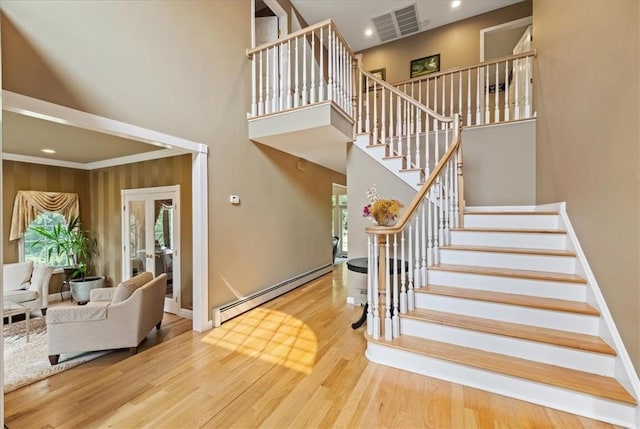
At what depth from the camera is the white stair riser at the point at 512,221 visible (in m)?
3.00

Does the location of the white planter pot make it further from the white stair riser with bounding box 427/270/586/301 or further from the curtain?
the white stair riser with bounding box 427/270/586/301

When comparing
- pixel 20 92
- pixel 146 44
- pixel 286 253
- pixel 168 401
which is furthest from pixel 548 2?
pixel 168 401

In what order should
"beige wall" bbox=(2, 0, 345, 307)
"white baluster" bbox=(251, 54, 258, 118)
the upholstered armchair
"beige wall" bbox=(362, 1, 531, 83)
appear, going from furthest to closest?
"beige wall" bbox=(362, 1, 531, 83) < "white baluster" bbox=(251, 54, 258, 118) < the upholstered armchair < "beige wall" bbox=(2, 0, 345, 307)

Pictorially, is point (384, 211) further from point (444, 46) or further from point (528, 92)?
point (444, 46)

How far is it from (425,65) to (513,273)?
479 cm

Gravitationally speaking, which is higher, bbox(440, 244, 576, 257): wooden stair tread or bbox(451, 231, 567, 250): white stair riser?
bbox(451, 231, 567, 250): white stair riser

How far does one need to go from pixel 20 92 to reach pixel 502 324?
3.87 metres

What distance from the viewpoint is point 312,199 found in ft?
18.5

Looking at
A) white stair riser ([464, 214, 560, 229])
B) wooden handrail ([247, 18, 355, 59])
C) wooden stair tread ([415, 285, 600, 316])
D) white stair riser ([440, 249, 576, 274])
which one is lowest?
wooden stair tread ([415, 285, 600, 316])

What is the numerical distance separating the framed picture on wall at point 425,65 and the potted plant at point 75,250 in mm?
7074

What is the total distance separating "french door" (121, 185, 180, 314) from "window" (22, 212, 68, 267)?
4.67 feet

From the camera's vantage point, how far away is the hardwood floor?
1788 mm

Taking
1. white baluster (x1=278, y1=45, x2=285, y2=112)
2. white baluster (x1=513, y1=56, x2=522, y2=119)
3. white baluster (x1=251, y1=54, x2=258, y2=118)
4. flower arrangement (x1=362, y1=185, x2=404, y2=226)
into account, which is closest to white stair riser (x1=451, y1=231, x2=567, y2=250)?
flower arrangement (x1=362, y1=185, x2=404, y2=226)

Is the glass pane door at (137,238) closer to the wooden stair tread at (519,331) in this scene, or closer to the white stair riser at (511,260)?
the wooden stair tread at (519,331)
